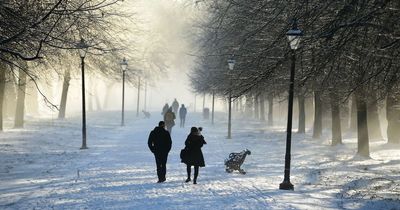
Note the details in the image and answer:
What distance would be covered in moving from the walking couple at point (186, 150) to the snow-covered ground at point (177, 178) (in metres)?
0.43

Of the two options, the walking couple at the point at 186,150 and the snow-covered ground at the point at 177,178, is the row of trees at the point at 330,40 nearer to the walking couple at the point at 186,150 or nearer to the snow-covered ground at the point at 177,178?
the walking couple at the point at 186,150

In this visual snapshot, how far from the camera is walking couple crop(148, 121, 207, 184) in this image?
44.1 ft

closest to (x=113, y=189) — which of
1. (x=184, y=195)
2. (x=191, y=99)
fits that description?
(x=184, y=195)

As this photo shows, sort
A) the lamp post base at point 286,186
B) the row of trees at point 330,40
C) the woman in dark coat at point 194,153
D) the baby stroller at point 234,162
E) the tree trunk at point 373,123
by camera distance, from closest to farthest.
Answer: the row of trees at point 330,40 → the lamp post base at point 286,186 → the woman in dark coat at point 194,153 → the baby stroller at point 234,162 → the tree trunk at point 373,123

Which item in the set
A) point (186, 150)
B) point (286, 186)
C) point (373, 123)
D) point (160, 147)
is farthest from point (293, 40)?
point (373, 123)

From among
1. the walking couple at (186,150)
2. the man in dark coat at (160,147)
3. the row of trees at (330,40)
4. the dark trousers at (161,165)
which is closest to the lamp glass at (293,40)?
the row of trees at (330,40)

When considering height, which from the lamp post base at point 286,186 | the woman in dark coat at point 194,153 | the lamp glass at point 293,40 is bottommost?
the lamp post base at point 286,186

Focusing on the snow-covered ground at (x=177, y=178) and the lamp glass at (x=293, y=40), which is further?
the lamp glass at (x=293, y=40)

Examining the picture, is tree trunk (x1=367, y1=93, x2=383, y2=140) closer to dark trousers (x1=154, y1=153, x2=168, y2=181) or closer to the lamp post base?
the lamp post base

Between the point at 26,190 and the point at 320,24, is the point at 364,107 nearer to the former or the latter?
the point at 320,24

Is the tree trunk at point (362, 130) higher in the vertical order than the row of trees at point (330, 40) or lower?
lower

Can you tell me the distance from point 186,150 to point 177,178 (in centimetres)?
124

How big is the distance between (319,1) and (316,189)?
16.2 feet

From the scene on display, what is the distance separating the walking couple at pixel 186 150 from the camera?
13.4 m
